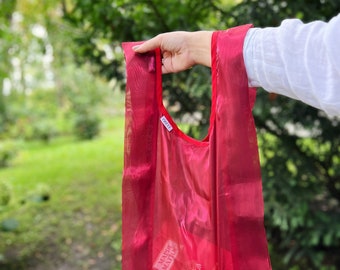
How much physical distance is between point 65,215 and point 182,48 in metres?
3.50

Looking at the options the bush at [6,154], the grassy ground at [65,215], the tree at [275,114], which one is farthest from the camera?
the bush at [6,154]


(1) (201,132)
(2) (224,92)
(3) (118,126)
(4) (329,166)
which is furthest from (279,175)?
(3) (118,126)

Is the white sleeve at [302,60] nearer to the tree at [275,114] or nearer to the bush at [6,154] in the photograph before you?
the tree at [275,114]

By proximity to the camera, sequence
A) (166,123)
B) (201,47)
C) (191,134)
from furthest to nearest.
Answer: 1. (191,134)
2. (166,123)
3. (201,47)

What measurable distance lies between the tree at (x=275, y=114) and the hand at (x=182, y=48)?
102 cm

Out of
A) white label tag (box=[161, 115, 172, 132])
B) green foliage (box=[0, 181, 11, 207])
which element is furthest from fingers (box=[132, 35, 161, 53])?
green foliage (box=[0, 181, 11, 207])

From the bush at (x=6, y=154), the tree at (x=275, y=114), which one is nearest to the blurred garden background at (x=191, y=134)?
the tree at (x=275, y=114)

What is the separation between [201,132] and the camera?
2445 millimetres

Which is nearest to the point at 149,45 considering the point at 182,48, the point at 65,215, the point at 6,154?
the point at 182,48

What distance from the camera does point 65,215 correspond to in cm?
414

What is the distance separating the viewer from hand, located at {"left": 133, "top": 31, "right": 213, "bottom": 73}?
98 cm

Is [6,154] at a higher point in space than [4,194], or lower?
lower

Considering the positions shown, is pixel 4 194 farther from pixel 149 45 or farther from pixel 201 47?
pixel 201 47

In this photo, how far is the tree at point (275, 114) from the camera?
2.09 meters
